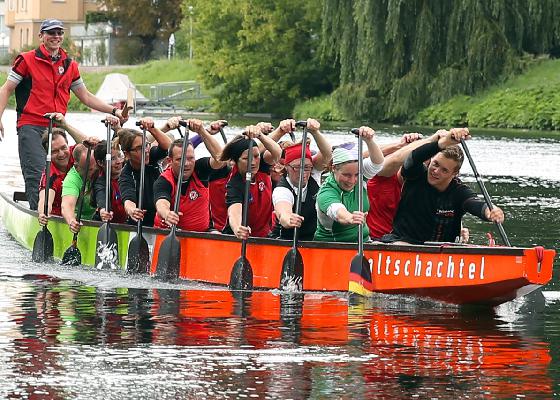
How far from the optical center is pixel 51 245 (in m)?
15.9

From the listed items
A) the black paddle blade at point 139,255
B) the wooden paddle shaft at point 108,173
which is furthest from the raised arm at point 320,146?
the wooden paddle shaft at point 108,173

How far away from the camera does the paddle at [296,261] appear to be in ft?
42.3

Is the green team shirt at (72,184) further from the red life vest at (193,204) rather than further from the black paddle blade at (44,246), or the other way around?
the red life vest at (193,204)

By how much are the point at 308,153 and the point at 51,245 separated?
12.3 ft

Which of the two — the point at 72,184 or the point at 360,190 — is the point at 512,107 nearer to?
the point at 72,184

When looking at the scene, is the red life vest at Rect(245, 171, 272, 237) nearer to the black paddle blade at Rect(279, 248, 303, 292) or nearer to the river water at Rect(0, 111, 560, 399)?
the river water at Rect(0, 111, 560, 399)

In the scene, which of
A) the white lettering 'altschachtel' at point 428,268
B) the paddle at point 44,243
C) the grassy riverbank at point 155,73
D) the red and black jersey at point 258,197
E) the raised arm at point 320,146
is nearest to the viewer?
the white lettering 'altschachtel' at point 428,268

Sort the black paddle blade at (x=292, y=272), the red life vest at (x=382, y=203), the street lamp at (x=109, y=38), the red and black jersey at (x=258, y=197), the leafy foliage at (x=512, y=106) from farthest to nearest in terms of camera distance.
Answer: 1. the street lamp at (x=109, y=38)
2. the leafy foliage at (x=512, y=106)
3. the red and black jersey at (x=258, y=197)
4. the red life vest at (x=382, y=203)
5. the black paddle blade at (x=292, y=272)

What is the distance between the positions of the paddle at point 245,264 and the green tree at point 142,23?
248 ft

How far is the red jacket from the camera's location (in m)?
16.1

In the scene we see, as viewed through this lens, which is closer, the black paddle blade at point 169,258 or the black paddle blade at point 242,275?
the black paddle blade at point 242,275

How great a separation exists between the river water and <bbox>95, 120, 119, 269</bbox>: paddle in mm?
187

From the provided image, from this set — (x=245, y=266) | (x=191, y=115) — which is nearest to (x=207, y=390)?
(x=245, y=266)

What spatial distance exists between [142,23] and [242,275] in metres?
76.8
